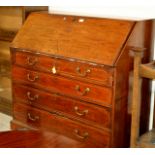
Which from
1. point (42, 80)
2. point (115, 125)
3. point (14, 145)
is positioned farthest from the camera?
point (42, 80)

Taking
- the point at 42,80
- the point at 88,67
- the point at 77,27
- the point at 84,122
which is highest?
the point at 77,27

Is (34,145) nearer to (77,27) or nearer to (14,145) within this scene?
(14,145)

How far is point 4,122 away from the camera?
312cm

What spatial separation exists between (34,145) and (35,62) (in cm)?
132

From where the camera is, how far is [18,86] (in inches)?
108

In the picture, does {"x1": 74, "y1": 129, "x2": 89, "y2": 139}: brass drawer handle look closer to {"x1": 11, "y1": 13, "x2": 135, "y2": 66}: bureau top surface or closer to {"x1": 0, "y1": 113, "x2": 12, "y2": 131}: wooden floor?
{"x1": 11, "y1": 13, "x2": 135, "y2": 66}: bureau top surface

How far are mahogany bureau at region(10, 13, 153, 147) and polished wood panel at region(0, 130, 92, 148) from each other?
30.6 inches

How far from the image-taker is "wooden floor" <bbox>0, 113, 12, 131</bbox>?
2.99 meters

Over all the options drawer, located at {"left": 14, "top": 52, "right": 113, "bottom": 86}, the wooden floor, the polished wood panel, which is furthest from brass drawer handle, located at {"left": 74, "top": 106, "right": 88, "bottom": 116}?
the wooden floor

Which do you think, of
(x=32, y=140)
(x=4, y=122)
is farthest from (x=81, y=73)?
(x=4, y=122)

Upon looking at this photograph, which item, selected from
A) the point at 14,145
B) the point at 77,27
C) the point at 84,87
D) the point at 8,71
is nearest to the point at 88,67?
the point at 84,87

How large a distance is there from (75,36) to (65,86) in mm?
408

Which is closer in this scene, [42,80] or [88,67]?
[88,67]

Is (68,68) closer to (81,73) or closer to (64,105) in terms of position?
(81,73)
